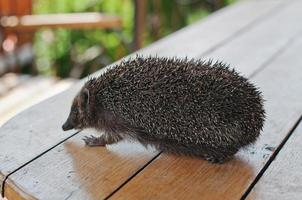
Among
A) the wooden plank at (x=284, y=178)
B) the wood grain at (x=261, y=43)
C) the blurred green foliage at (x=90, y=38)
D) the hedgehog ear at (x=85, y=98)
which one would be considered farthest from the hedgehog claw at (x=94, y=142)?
the blurred green foliage at (x=90, y=38)

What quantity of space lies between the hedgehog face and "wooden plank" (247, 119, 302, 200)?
570 mm

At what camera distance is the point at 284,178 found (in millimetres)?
1482

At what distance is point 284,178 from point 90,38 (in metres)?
4.29

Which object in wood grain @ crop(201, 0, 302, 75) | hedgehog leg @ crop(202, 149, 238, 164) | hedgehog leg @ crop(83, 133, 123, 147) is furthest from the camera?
wood grain @ crop(201, 0, 302, 75)

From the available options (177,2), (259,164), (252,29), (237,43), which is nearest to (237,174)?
(259,164)

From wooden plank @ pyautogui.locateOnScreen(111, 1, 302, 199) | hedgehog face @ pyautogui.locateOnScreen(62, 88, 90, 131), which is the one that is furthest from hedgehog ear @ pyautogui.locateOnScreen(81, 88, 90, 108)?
wooden plank @ pyautogui.locateOnScreen(111, 1, 302, 199)

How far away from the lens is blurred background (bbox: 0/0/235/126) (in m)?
4.34

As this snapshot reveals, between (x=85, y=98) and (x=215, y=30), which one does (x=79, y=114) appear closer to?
(x=85, y=98)

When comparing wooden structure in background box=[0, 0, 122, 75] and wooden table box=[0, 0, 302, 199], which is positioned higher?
wooden table box=[0, 0, 302, 199]

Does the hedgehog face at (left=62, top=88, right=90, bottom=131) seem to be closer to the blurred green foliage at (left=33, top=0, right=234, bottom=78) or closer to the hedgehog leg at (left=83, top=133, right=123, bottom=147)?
the hedgehog leg at (left=83, top=133, right=123, bottom=147)

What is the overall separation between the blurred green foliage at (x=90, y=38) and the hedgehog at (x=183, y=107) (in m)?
3.60

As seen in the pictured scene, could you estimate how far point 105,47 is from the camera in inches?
217

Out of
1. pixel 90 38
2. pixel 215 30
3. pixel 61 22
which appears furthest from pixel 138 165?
pixel 90 38

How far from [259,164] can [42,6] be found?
465 centimetres
